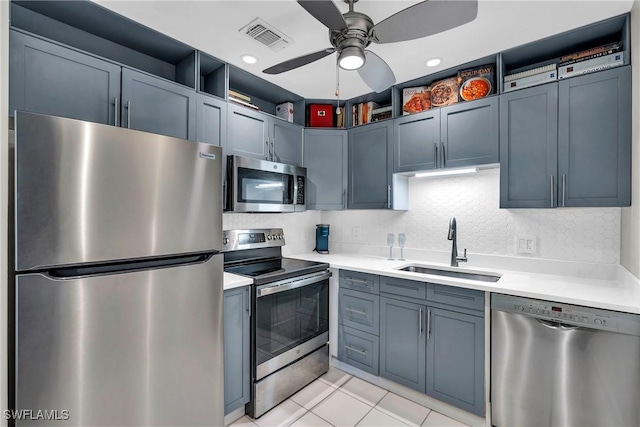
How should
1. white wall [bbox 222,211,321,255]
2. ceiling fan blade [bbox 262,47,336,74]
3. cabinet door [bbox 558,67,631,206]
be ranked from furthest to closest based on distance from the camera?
white wall [bbox 222,211,321,255]
cabinet door [bbox 558,67,631,206]
ceiling fan blade [bbox 262,47,336,74]

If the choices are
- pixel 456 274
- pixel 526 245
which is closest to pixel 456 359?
pixel 456 274

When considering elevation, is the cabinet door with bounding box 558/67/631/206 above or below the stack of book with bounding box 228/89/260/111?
below

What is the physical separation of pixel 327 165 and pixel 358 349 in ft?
5.61

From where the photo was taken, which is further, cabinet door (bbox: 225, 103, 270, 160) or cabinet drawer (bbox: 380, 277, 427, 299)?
cabinet door (bbox: 225, 103, 270, 160)

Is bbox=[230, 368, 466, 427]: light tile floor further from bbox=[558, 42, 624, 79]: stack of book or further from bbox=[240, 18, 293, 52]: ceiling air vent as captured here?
bbox=[240, 18, 293, 52]: ceiling air vent

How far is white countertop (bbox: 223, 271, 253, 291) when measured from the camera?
183 centimetres

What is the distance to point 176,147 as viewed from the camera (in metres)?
1.50

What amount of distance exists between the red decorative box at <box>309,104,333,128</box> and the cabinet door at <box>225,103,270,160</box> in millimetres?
631

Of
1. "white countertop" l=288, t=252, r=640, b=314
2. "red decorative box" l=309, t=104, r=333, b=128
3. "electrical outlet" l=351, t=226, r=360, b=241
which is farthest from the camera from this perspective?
"electrical outlet" l=351, t=226, r=360, b=241

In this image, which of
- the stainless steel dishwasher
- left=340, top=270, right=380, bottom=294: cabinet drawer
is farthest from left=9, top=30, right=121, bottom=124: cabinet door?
the stainless steel dishwasher

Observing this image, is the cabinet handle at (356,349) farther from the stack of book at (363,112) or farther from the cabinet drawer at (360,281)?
the stack of book at (363,112)

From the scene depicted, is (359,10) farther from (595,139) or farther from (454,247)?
(454,247)

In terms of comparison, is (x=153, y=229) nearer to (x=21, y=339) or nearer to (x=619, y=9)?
(x=21, y=339)

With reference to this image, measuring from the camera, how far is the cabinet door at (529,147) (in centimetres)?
193
